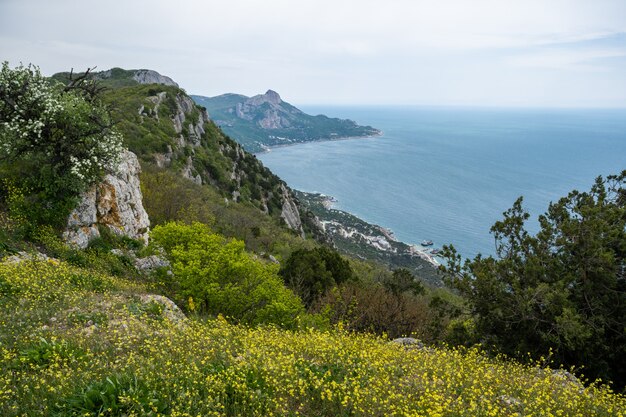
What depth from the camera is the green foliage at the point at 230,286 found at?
16.8 meters

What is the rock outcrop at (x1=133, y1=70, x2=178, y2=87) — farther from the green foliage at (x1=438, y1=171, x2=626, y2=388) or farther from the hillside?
the green foliage at (x1=438, y1=171, x2=626, y2=388)

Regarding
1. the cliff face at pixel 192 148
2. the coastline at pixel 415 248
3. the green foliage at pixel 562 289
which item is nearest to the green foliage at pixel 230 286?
the green foliage at pixel 562 289

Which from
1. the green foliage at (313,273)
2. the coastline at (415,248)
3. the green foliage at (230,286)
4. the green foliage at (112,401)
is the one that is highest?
the green foliage at (112,401)

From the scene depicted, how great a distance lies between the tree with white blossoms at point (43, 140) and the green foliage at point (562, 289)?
19.8 m

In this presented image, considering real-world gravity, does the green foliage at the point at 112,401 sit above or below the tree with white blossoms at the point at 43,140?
below

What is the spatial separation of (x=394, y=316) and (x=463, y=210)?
141236 mm

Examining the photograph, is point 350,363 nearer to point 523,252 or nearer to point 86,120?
point 523,252

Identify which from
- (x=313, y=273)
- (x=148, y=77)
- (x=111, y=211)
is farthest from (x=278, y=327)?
(x=148, y=77)

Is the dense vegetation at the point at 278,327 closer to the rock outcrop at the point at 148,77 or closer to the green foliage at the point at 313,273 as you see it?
the green foliage at the point at 313,273

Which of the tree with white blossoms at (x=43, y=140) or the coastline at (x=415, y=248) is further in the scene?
the coastline at (x=415, y=248)

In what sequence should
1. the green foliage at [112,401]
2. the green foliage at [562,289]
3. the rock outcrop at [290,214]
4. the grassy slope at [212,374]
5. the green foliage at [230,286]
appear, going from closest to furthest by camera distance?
1. the green foliage at [112,401]
2. the grassy slope at [212,374]
3. the green foliage at [562,289]
4. the green foliage at [230,286]
5. the rock outcrop at [290,214]

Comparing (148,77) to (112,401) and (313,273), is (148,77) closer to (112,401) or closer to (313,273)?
(313,273)

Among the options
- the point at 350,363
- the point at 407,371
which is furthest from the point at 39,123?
the point at 407,371

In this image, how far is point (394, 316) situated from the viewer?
2269 centimetres
